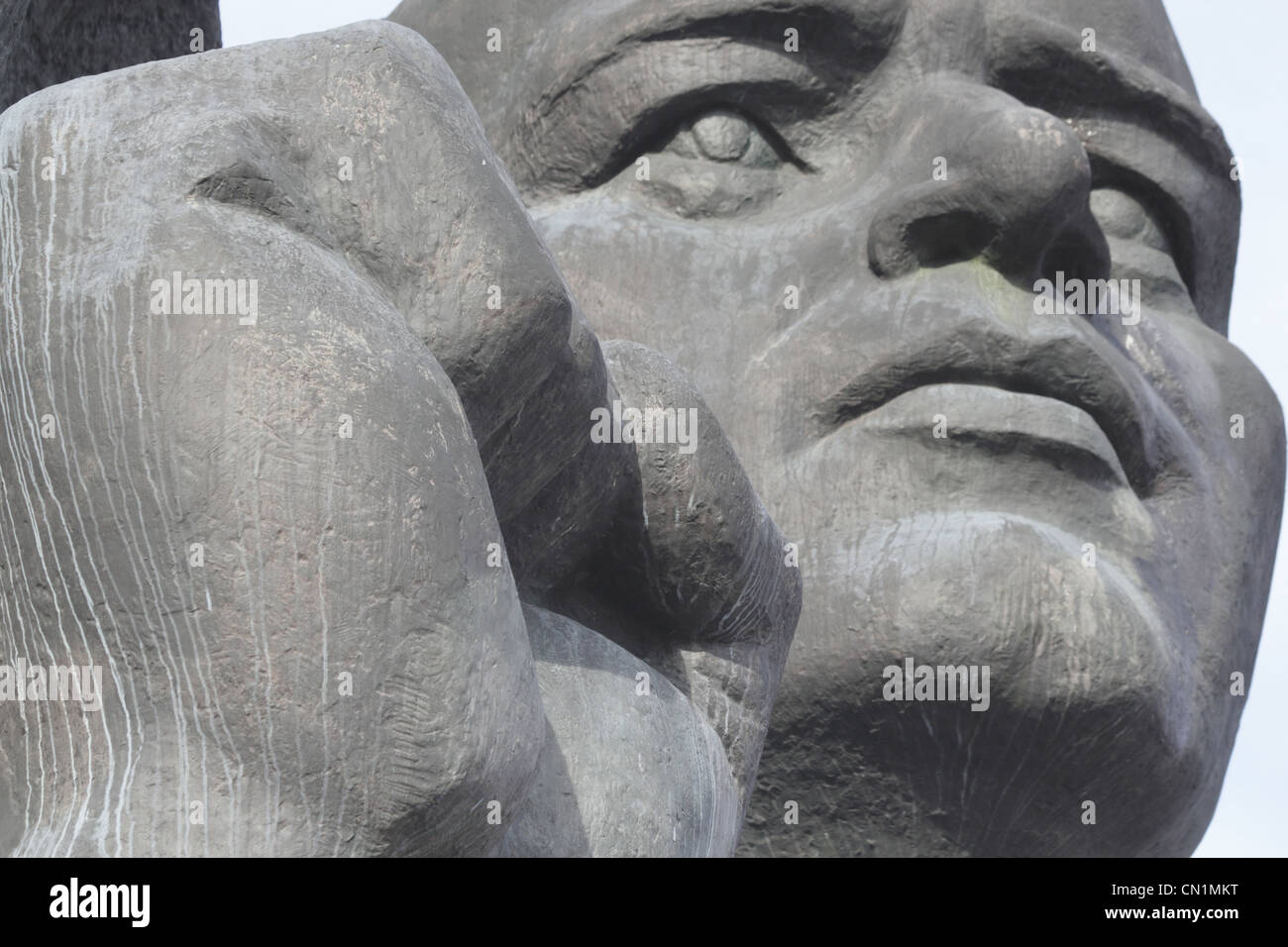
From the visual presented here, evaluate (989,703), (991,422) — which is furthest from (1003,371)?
A: (989,703)

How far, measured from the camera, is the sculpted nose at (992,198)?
2.64 m

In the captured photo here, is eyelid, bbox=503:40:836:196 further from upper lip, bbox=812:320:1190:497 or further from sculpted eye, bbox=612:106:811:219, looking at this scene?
upper lip, bbox=812:320:1190:497

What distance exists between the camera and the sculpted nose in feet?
8.66

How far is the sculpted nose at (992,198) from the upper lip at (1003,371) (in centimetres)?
12

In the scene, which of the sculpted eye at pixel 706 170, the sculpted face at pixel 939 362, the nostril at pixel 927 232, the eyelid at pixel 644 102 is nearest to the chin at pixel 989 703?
the sculpted face at pixel 939 362

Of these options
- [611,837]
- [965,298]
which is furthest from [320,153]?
[965,298]

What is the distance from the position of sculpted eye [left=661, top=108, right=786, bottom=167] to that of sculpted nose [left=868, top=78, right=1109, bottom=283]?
0.20 metres

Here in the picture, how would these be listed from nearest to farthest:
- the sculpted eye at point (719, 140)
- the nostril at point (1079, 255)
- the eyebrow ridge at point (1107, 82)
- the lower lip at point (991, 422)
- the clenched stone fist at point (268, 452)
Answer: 1. the clenched stone fist at point (268, 452)
2. the lower lip at point (991, 422)
3. the nostril at point (1079, 255)
4. the sculpted eye at point (719, 140)
5. the eyebrow ridge at point (1107, 82)

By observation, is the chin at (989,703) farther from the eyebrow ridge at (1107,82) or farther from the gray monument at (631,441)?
the eyebrow ridge at (1107,82)

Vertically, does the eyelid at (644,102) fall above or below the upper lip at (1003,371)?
above

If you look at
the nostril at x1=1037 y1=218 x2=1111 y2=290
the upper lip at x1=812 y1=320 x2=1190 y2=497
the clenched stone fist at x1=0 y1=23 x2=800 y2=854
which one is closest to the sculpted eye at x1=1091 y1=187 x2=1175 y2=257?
the nostril at x1=1037 y1=218 x2=1111 y2=290

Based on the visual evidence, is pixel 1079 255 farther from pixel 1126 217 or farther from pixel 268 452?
pixel 268 452

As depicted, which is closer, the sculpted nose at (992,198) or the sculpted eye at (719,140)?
the sculpted nose at (992,198)

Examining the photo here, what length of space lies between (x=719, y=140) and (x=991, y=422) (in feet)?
1.77
